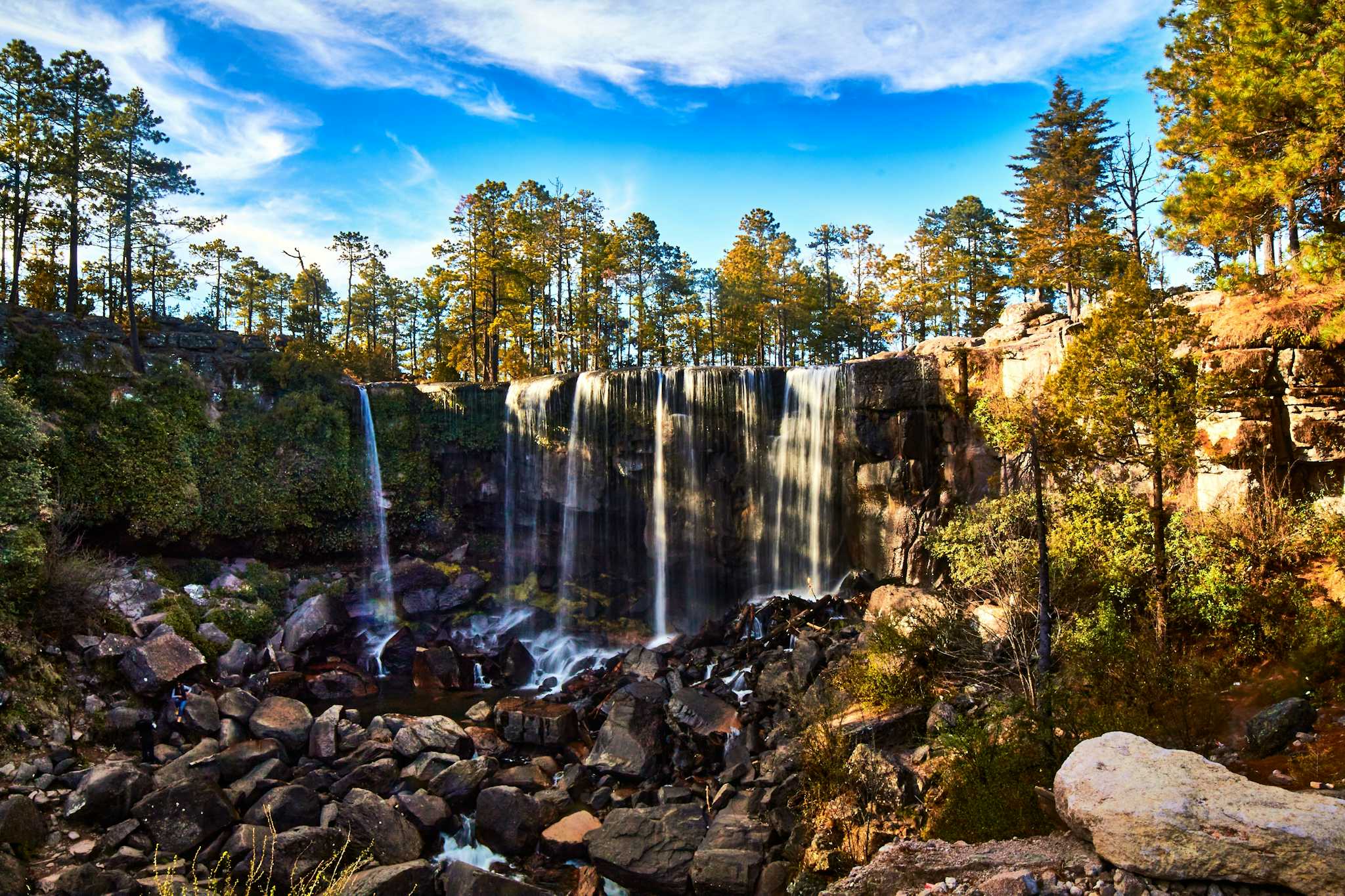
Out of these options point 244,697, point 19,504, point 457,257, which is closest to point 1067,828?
point 244,697

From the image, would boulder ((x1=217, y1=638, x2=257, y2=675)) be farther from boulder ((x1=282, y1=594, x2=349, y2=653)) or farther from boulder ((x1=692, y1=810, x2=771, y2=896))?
boulder ((x1=692, y1=810, x2=771, y2=896))

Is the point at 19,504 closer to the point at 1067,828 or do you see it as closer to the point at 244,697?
the point at 244,697

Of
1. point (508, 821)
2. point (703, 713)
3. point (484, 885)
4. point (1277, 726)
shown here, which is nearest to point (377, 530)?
point (703, 713)

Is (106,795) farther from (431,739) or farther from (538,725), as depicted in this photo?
(538,725)

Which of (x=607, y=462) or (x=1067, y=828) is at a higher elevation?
(x=607, y=462)

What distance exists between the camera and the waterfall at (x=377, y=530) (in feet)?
74.7

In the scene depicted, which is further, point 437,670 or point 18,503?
point 437,670

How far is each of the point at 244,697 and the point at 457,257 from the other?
887 inches

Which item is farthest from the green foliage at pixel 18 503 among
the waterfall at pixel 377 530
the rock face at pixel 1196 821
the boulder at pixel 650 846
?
the rock face at pixel 1196 821

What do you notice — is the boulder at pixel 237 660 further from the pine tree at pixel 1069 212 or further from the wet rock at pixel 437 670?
the pine tree at pixel 1069 212

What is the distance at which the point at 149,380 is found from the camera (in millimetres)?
20719

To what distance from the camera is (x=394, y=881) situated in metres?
8.68

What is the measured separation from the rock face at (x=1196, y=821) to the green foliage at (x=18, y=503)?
697 inches

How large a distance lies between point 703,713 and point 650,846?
385 centimetres
